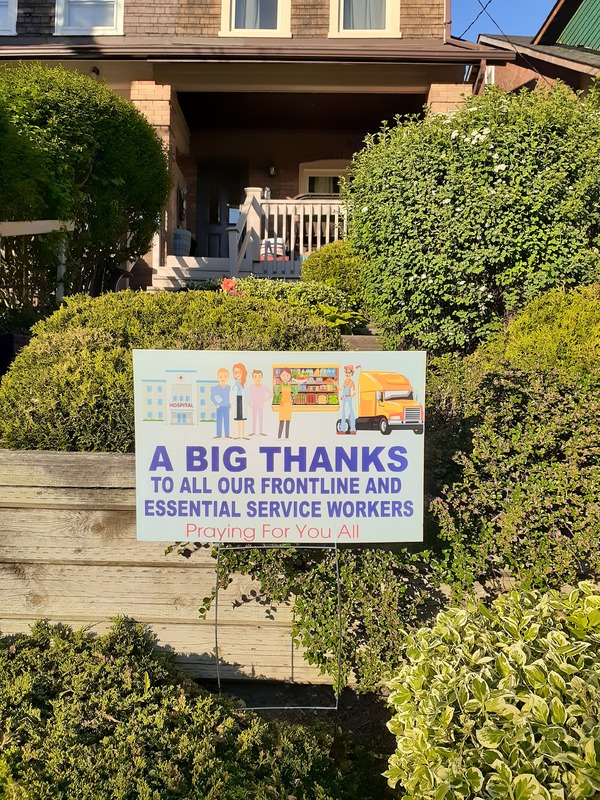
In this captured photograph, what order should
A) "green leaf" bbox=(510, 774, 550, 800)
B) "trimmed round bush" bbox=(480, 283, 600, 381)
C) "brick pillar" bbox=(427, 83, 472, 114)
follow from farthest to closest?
"brick pillar" bbox=(427, 83, 472, 114), "trimmed round bush" bbox=(480, 283, 600, 381), "green leaf" bbox=(510, 774, 550, 800)

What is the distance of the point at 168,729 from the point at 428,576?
1254mm

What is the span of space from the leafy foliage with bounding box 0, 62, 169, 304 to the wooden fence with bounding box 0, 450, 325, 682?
424 centimetres

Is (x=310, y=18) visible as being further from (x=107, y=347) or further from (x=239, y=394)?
(x=239, y=394)

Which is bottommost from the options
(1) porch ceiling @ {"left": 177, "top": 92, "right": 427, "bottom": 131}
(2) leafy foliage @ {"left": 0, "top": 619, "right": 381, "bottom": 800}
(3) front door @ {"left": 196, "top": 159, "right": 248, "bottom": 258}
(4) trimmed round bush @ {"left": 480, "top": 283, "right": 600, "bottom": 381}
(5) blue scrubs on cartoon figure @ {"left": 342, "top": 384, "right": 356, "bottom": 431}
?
(2) leafy foliage @ {"left": 0, "top": 619, "right": 381, "bottom": 800}

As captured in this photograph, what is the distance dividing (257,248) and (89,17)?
5.67 metres

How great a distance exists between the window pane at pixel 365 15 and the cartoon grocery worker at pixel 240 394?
1129cm

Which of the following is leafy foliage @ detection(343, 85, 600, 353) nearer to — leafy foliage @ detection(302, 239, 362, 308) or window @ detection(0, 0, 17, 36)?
leafy foliage @ detection(302, 239, 362, 308)

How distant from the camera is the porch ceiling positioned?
1227 cm

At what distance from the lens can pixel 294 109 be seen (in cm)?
1297

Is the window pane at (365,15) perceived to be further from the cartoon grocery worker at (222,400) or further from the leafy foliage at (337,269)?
the cartoon grocery worker at (222,400)

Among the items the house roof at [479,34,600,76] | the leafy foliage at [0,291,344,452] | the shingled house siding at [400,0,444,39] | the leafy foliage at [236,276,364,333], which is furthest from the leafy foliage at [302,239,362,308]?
the house roof at [479,34,600,76]

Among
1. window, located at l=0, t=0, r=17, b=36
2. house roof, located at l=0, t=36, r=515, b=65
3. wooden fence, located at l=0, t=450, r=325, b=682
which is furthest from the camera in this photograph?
window, located at l=0, t=0, r=17, b=36

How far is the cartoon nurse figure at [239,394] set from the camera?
8.29ft

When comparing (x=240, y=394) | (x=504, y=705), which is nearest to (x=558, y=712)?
(x=504, y=705)
